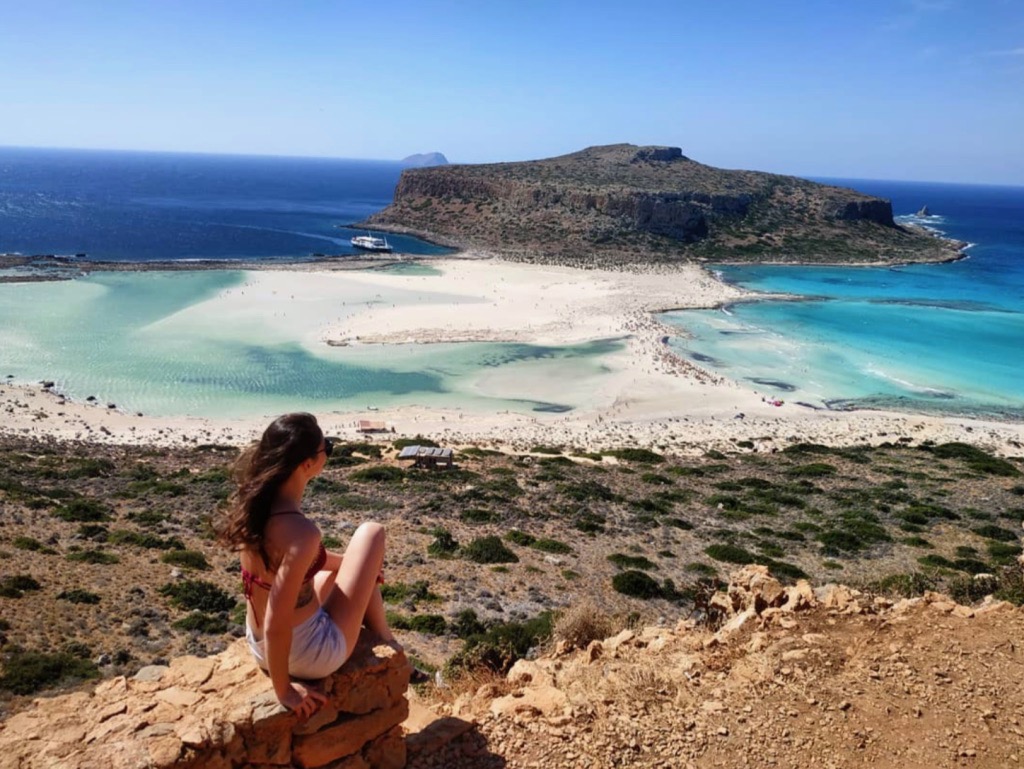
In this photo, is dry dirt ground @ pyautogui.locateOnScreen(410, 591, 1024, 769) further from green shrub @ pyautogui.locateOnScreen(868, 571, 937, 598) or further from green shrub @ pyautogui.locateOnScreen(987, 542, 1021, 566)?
green shrub @ pyautogui.locateOnScreen(987, 542, 1021, 566)

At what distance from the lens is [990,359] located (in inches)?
2025

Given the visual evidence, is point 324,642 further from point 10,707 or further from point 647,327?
point 647,327

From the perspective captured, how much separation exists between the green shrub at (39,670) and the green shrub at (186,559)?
463cm

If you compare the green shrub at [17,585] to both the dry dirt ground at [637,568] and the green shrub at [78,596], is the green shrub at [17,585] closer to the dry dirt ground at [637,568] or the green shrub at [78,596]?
the dry dirt ground at [637,568]

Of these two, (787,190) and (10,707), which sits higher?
(787,190)

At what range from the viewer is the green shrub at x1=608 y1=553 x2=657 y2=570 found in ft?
57.1

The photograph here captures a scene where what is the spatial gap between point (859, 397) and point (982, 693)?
3891cm

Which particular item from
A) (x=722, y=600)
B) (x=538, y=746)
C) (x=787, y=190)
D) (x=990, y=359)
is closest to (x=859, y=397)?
(x=990, y=359)

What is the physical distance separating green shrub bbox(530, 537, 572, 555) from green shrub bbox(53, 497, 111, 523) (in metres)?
11.8

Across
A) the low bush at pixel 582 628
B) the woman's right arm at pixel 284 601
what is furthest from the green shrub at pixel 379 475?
the woman's right arm at pixel 284 601

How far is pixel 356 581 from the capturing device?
4730 millimetres

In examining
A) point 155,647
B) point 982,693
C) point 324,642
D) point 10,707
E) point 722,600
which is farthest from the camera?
point 155,647

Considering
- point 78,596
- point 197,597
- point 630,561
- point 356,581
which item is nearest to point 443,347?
point 630,561

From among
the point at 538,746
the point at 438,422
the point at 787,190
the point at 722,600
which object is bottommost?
the point at 438,422
